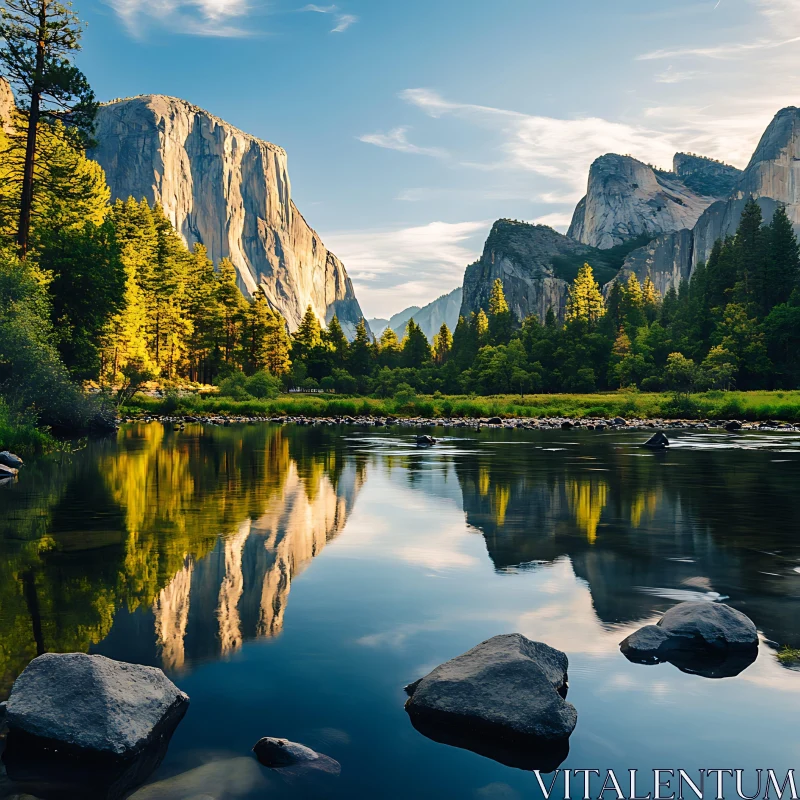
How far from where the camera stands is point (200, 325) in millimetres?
88312

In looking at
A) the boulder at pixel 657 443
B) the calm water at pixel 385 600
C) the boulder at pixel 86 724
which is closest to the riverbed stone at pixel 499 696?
the calm water at pixel 385 600

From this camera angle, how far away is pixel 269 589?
8922mm

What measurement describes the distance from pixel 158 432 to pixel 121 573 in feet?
110

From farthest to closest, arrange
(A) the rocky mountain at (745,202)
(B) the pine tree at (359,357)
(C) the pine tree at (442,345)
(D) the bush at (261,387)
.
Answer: (A) the rocky mountain at (745,202)
(C) the pine tree at (442,345)
(B) the pine tree at (359,357)
(D) the bush at (261,387)

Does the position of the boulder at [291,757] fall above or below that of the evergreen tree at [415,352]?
below

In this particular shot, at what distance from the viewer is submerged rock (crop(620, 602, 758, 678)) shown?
6.59 m

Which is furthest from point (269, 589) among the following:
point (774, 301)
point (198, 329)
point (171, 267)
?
point (774, 301)

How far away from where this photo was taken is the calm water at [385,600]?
16.4 feet

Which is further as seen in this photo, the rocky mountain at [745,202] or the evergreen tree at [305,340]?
the rocky mountain at [745,202]

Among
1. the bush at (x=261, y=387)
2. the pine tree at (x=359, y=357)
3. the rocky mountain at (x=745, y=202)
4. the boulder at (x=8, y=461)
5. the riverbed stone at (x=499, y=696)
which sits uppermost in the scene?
the rocky mountain at (x=745, y=202)

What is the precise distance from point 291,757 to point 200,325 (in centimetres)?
8803

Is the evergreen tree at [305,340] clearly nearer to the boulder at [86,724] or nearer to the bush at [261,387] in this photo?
the bush at [261,387]

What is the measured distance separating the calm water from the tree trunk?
48.8ft

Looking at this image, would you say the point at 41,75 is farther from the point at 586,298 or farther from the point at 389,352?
the point at 586,298
